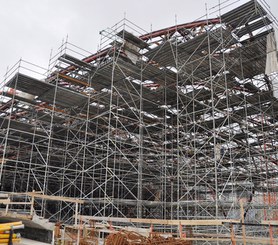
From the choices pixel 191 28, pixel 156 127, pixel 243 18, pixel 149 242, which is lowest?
pixel 149 242

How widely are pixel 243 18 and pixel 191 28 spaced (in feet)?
16.1

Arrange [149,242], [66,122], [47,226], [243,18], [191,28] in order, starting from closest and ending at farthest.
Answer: [149,242], [47,226], [243,18], [191,28], [66,122]

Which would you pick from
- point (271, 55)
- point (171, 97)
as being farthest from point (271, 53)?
point (171, 97)

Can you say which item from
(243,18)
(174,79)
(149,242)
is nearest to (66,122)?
(174,79)

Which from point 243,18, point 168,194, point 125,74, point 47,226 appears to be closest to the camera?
point 47,226

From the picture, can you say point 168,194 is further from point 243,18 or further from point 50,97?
point 243,18

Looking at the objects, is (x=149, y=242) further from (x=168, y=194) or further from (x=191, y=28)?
(x=168, y=194)

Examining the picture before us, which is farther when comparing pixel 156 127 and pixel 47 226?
pixel 156 127

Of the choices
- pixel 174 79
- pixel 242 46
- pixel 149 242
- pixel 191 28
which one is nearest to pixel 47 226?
pixel 149 242

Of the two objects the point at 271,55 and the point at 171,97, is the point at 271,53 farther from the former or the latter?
the point at 171,97

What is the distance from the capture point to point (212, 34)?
562 inches

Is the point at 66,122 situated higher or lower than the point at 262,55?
lower

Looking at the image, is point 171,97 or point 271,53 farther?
point 171,97

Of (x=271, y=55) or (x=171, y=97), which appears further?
(x=171, y=97)
